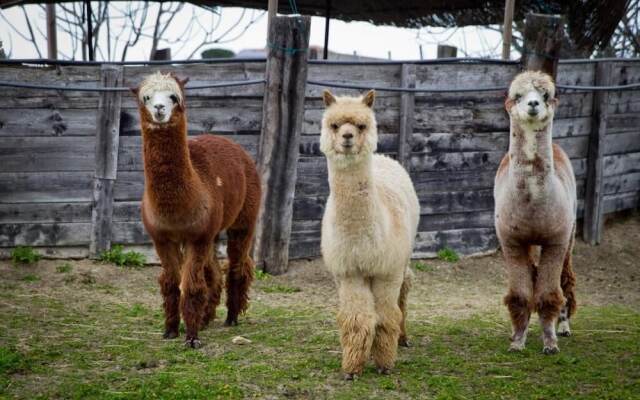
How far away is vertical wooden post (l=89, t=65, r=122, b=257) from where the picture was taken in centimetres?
786

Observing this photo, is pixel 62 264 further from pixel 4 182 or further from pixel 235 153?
pixel 235 153

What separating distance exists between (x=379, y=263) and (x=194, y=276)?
1.40 metres

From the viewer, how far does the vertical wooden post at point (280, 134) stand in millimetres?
7984

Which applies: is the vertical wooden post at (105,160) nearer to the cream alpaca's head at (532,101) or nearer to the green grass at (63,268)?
the green grass at (63,268)

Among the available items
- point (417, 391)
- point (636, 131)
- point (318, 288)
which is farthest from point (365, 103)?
point (636, 131)

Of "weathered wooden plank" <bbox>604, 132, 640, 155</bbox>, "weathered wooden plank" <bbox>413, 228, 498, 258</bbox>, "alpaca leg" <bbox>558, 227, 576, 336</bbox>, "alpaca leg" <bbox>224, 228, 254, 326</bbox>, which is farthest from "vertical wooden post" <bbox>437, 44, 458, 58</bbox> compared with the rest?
"alpaca leg" <bbox>224, 228, 254, 326</bbox>

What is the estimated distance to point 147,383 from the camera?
4.83 meters

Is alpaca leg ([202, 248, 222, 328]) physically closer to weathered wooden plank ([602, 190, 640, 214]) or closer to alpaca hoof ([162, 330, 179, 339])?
alpaca hoof ([162, 330, 179, 339])

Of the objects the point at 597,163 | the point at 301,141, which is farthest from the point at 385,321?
the point at 597,163

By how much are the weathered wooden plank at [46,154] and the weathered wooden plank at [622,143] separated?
5905 mm

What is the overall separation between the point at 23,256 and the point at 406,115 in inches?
152

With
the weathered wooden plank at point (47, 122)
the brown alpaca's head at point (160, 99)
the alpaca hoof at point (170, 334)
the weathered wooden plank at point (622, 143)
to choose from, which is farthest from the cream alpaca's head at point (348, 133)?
the weathered wooden plank at point (622, 143)

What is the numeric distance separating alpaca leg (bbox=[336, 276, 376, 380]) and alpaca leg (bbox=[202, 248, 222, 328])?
1.52 metres

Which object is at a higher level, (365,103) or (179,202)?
(365,103)
